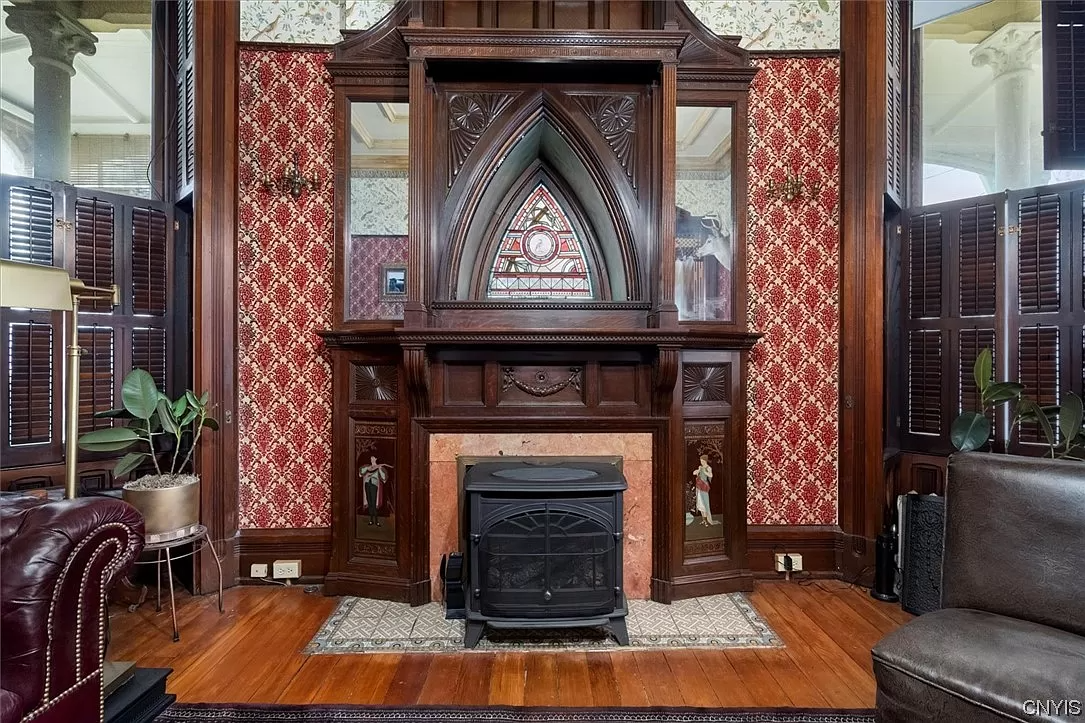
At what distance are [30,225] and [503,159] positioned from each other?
7.78 ft

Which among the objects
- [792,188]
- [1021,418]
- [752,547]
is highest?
[792,188]

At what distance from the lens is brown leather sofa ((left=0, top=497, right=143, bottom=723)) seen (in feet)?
4.51

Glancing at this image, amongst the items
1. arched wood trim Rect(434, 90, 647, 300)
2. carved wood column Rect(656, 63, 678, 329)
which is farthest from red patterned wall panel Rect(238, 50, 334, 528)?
carved wood column Rect(656, 63, 678, 329)

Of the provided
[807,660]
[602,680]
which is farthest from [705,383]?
[602,680]

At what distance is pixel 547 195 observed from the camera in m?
3.10

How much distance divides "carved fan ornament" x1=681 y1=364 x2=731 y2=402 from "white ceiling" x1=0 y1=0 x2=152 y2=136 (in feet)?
11.0

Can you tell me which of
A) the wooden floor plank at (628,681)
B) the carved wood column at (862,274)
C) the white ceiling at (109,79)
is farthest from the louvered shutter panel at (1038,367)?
the white ceiling at (109,79)

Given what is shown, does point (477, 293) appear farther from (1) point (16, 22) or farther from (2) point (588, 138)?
(1) point (16, 22)

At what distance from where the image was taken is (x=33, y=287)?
169 cm

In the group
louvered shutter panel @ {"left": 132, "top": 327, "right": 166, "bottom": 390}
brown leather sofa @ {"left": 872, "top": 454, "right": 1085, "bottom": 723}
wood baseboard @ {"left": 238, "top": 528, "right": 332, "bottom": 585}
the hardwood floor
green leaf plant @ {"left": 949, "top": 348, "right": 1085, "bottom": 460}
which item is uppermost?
louvered shutter panel @ {"left": 132, "top": 327, "right": 166, "bottom": 390}

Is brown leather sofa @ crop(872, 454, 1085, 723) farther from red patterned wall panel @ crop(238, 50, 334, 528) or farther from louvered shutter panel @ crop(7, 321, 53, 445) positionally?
louvered shutter panel @ crop(7, 321, 53, 445)

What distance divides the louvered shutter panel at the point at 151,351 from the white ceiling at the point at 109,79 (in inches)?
43.0

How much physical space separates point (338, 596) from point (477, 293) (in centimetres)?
183

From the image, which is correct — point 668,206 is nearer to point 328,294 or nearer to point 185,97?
point 328,294
